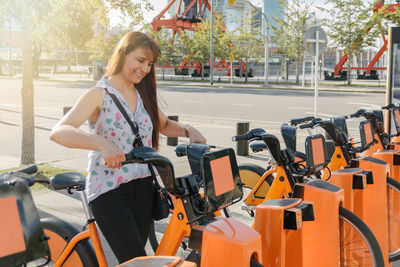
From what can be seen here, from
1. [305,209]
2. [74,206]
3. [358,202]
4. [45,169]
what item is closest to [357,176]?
[358,202]

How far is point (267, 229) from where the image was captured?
2.81m

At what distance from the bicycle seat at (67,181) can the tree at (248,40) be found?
135ft

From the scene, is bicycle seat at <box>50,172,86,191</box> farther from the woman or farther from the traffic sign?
the traffic sign

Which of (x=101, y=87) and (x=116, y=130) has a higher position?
(x=101, y=87)

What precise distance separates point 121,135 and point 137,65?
0.36 metres

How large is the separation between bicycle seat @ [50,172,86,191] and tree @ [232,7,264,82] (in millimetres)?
41180

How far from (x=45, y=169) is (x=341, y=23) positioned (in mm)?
30814

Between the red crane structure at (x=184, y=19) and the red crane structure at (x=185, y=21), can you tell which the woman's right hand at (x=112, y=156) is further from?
the red crane structure at (x=184, y=19)

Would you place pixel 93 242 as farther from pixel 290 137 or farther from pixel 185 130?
pixel 290 137

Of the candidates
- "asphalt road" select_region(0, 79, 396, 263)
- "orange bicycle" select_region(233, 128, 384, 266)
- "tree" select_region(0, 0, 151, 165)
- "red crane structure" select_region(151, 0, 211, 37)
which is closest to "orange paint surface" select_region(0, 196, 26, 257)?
"orange bicycle" select_region(233, 128, 384, 266)

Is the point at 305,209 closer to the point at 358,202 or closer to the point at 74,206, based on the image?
the point at 358,202

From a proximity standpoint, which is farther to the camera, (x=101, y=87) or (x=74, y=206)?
(x=74, y=206)

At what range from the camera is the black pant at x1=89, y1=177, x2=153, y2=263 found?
2.52 metres

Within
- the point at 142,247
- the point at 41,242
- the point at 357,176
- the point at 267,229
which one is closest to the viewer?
the point at 41,242
